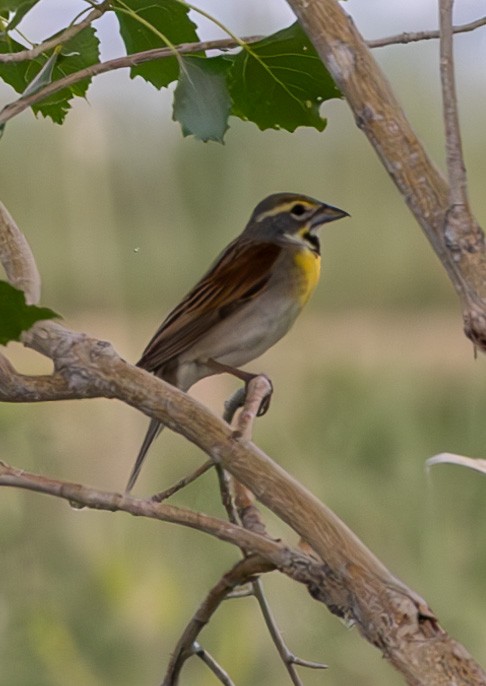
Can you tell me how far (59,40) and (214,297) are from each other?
0.40 m

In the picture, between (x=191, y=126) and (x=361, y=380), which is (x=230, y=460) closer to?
(x=191, y=126)

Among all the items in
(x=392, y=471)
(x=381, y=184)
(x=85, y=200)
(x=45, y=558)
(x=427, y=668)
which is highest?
(x=381, y=184)

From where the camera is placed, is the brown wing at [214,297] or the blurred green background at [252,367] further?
the blurred green background at [252,367]

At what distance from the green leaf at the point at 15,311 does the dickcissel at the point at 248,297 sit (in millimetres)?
465

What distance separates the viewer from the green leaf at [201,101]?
44 centimetres

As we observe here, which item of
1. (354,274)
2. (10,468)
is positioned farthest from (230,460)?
(354,274)

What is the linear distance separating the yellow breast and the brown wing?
0.02 meters

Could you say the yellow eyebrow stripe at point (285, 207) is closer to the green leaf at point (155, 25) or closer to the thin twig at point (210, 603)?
the green leaf at point (155, 25)

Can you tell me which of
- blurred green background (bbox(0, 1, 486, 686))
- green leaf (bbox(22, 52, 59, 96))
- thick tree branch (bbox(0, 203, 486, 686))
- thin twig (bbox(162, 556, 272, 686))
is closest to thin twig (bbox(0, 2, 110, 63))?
green leaf (bbox(22, 52, 59, 96))

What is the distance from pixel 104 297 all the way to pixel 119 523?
0.96 feet

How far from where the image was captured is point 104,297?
1297 mm

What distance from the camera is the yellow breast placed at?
83cm

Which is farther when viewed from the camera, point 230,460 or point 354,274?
point 354,274

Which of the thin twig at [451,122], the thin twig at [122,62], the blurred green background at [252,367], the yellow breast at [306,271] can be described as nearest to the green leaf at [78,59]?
the thin twig at [122,62]
